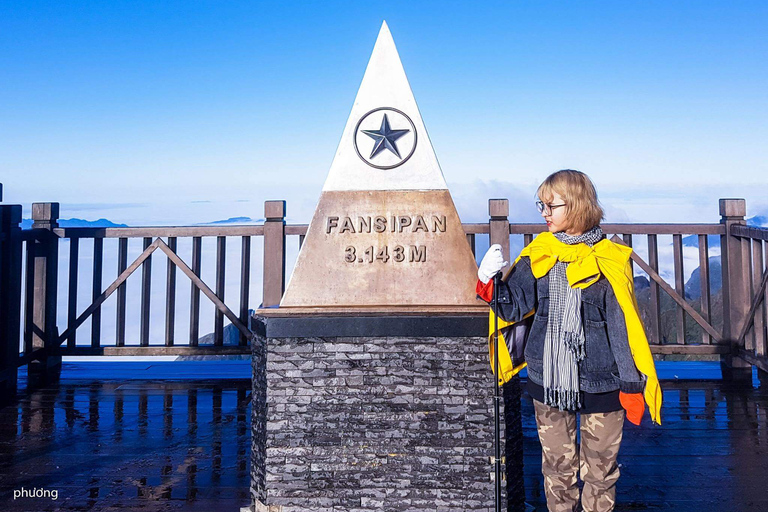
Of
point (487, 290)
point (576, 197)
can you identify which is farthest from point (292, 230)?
point (576, 197)

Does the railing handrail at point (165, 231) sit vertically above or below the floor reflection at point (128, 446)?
above

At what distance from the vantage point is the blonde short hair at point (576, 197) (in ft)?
8.63

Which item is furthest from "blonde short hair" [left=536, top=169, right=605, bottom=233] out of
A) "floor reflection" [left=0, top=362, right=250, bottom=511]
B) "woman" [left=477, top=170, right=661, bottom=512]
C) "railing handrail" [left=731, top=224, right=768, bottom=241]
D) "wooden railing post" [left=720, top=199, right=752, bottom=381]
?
"wooden railing post" [left=720, top=199, right=752, bottom=381]

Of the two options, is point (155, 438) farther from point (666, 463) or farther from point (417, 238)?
point (666, 463)

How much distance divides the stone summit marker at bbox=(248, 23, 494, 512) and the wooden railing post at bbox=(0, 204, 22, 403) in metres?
3.82

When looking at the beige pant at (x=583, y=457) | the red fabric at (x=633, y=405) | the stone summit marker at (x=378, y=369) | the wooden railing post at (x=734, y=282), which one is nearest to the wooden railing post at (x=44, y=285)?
the stone summit marker at (x=378, y=369)

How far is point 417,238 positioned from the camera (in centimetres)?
339

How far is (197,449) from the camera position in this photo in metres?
4.38

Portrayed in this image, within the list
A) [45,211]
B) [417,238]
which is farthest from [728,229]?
[45,211]

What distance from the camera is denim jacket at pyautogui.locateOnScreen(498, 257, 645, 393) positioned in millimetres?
2570

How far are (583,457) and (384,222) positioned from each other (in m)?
1.47

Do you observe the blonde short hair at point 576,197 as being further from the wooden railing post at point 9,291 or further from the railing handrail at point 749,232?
the wooden railing post at point 9,291

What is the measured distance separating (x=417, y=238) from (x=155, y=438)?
8.39ft

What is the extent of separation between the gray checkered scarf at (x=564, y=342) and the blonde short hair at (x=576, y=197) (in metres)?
0.06
